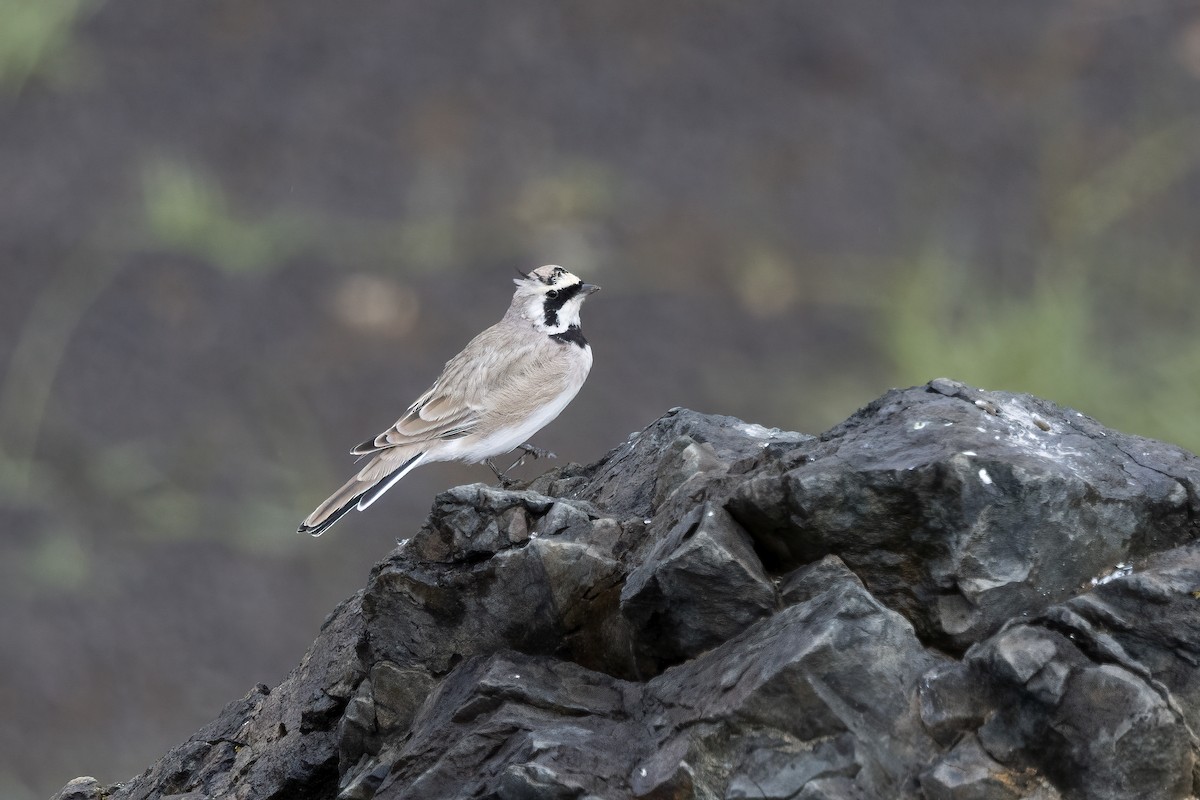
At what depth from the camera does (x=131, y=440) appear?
1052 cm

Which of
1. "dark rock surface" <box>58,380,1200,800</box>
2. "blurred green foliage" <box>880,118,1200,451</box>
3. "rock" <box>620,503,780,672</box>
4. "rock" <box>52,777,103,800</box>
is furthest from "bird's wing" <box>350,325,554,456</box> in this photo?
"blurred green foliage" <box>880,118,1200,451</box>

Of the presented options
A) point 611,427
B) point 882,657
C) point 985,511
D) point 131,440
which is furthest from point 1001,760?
point 131,440

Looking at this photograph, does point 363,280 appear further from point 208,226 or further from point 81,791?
point 81,791

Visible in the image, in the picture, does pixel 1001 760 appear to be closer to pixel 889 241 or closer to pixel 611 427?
pixel 611 427

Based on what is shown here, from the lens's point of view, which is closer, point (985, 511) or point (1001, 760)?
point (1001, 760)

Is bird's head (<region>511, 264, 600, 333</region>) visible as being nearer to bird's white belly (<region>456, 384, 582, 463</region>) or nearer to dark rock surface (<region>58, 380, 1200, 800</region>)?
bird's white belly (<region>456, 384, 582, 463</region>)

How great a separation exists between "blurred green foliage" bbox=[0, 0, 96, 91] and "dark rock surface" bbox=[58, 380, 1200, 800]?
8.83 meters

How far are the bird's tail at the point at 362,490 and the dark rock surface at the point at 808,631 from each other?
224cm

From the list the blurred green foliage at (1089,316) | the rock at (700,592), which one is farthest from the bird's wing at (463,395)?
the blurred green foliage at (1089,316)

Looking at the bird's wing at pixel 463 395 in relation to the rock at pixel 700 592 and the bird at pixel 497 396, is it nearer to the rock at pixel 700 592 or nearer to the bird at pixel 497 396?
the bird at pixel 497 396

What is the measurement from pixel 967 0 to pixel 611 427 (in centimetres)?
565

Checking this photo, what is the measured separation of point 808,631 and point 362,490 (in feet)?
12.7

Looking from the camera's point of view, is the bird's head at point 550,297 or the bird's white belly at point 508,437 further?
the bird's head at point 550,297

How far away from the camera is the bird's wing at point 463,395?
23.9ft
